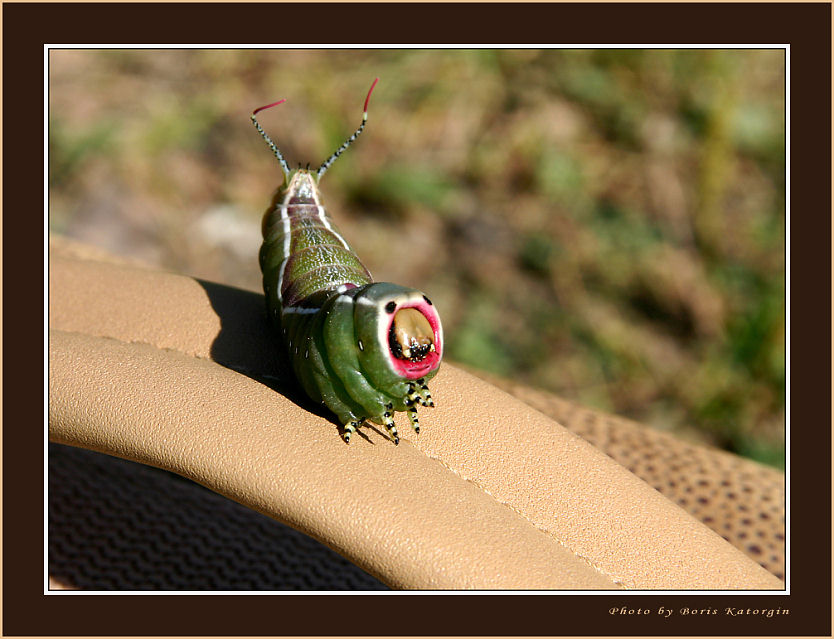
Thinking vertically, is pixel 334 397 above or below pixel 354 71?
below

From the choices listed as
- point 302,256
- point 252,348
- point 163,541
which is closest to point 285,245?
point 302,256

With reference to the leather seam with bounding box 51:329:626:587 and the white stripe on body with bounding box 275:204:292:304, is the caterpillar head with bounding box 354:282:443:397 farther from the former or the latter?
the white stripe on body with bounding box 275:204:292:304

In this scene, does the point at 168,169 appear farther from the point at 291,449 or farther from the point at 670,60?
the point at 291,449

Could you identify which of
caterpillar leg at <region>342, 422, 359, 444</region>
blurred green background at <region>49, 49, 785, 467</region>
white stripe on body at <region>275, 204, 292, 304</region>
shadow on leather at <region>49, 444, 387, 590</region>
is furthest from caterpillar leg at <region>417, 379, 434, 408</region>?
blurred green background at <region>49, 49, 785, 467</region>

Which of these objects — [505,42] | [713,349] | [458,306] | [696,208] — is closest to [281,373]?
[505,42]

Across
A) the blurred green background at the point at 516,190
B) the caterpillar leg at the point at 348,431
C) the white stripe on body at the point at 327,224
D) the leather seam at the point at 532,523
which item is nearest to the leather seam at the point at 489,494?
the leather seam at the point at 532,523

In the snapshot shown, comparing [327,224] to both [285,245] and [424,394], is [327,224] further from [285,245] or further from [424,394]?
[424,394]
